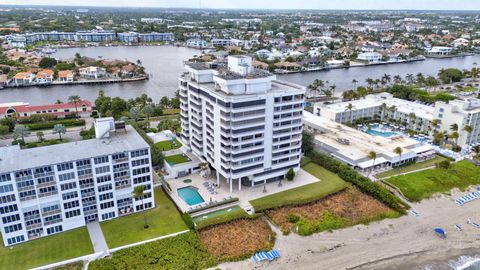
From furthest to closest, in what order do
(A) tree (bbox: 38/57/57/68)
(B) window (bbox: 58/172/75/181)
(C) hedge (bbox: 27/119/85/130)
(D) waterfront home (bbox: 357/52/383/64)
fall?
(D) waterfront home (bbox: 357/52/383/64) < (A) tree (bbox: 38/57/57/68) < (C) hedge (bbox: 27/119/85/130) < (B) window (bbox: 58/172/75/181)

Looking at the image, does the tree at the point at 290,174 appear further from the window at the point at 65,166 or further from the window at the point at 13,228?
the window at the point at 13,228

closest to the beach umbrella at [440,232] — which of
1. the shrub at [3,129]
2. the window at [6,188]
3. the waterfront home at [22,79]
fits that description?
the window at [6,188]

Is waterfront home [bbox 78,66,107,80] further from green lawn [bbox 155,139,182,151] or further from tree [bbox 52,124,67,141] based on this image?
green lawn [bbox 155,139,182,151]

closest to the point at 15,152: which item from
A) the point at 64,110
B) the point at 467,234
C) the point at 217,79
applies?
the point at 217,79

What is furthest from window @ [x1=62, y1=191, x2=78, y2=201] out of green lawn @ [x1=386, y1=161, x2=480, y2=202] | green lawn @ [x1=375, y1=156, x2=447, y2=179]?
green lawn @ [x1=386, y1=161, x2=480, y2=202]

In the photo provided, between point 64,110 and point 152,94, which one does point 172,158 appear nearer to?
point 64,110

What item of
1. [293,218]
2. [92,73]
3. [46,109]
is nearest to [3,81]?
[92,73]
